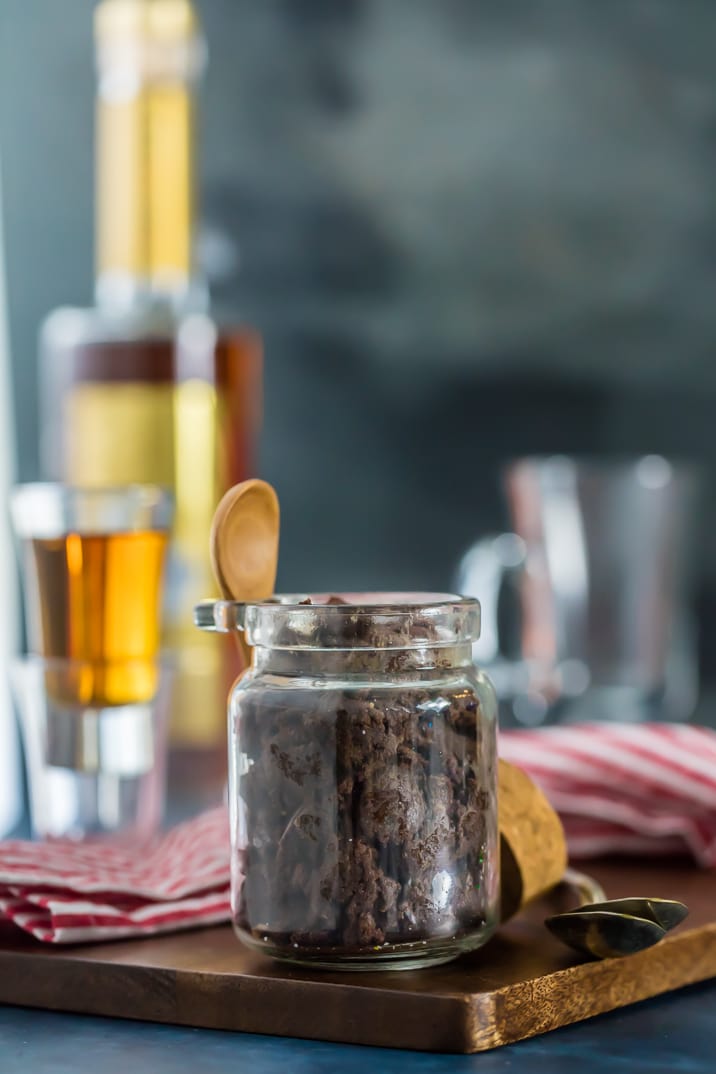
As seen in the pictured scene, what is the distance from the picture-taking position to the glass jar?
0.63 metres

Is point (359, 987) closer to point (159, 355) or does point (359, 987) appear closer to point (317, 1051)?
point (317, 1051)

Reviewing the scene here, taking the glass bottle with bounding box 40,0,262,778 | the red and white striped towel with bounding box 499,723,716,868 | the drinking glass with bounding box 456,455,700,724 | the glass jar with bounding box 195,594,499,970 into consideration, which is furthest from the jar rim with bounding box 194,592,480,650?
the glass bottle with bounding box 40,0,262,778

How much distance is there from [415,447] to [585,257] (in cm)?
24

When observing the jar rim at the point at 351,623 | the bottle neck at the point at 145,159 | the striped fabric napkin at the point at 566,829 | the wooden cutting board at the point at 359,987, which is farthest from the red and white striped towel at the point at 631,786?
the bottle neck at the point at 145,159

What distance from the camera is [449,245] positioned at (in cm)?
163

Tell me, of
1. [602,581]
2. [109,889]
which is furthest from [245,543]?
[602,581]

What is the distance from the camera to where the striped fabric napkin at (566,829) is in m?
0.74

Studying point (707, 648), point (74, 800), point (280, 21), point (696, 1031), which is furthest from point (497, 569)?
point (696, 1031)

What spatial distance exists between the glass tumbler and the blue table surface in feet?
1.18

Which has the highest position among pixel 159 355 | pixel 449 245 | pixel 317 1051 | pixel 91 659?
pixel 449 245

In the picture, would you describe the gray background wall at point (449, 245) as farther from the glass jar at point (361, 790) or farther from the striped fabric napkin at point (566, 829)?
the glass jar at point (361, 790)

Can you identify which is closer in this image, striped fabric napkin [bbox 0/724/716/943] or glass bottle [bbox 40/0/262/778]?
striped fabric napkin [bbox 0/724/716/943]

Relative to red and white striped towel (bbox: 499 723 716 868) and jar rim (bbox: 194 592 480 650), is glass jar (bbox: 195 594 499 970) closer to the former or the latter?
jar rim (bbox: 194 592 480 650)

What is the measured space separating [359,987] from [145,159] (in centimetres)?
92
